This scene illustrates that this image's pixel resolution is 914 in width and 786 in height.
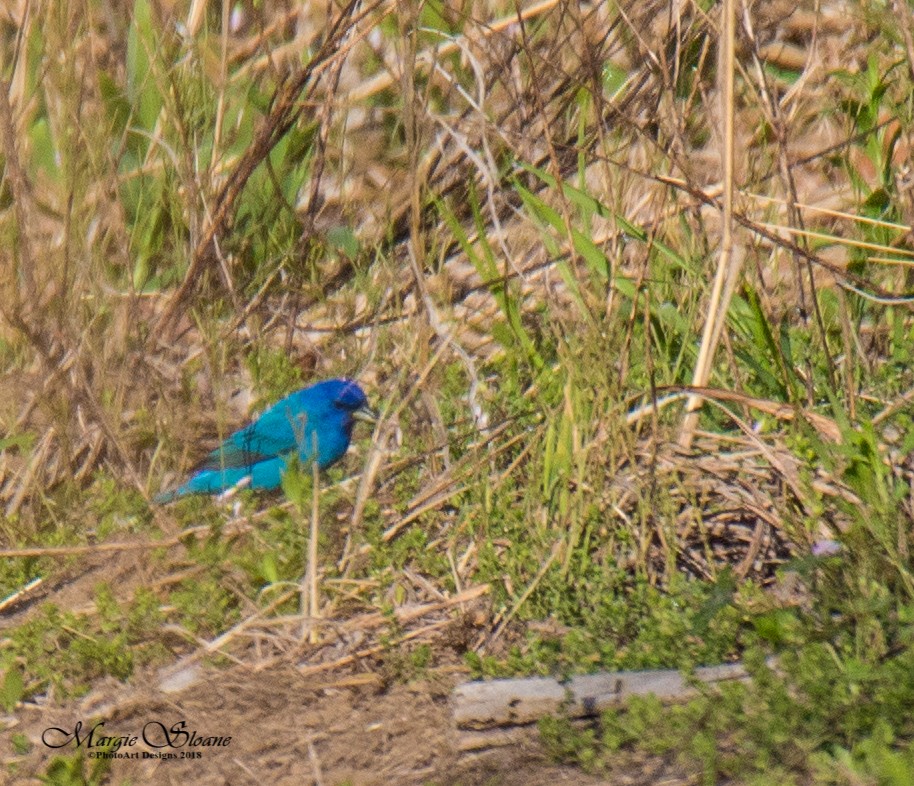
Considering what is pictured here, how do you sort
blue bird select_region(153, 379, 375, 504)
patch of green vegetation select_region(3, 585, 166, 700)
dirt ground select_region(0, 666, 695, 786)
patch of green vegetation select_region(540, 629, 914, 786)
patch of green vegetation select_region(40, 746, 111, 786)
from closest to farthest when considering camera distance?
1. patch of green vegetation select_region(540, 629, 914, 786)
2. dirt ground select_region(0, 666, 695, 786)
3. patch of green vegetation select_region(40, 746, 111, 786)
4. patch of green vegetation select_region(3, 585, 166, 700)
5. blue bird select_region(153, 379, 375, 504)

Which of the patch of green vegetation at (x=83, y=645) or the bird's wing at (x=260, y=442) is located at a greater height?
the bird's wing at (x=260, y=442)

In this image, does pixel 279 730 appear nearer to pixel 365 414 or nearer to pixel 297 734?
pixel 297 734

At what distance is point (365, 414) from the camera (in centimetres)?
392

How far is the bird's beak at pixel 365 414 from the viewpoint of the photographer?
391 cm

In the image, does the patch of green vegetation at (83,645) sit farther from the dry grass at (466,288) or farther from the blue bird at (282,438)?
the blue bird at (282,438)

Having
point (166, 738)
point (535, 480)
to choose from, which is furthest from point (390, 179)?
point (166, 738)

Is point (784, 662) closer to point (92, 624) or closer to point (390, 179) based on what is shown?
point (92, 624)

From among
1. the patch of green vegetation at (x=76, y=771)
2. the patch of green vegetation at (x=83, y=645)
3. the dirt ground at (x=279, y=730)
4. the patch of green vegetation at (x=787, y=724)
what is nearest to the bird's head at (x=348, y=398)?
the patch of green vegetation at (x=83, y=645)

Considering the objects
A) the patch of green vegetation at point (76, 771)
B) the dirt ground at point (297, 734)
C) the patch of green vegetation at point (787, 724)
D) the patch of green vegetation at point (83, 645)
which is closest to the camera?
the patch of green vegetation at point (787, 724)

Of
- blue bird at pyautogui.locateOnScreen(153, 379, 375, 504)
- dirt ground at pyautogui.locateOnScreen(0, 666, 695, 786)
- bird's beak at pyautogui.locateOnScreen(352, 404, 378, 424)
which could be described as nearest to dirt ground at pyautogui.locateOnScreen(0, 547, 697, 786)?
dirt ground at pyautogui.locateOnScreen(0, 666, 695, 786)

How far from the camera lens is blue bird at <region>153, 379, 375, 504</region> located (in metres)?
3.84

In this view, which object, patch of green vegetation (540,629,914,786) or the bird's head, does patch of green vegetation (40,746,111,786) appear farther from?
the bird's head

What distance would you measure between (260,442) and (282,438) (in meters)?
0.07

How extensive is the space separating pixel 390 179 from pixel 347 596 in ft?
6.10
